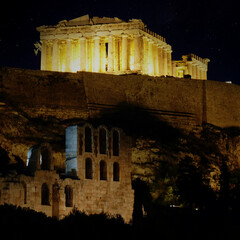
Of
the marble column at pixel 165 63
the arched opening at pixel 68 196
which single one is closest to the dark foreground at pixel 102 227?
the arched opening at pixel 68 196

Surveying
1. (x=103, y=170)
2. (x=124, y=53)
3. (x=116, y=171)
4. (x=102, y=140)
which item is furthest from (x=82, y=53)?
(x=103, y=170)

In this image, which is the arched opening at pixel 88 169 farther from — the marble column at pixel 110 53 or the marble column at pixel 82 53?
the marble column at pixel 82 53

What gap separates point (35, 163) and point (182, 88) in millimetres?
26530

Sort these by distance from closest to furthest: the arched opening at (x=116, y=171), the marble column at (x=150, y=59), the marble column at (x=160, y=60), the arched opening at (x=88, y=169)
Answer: the arched opening at (x=88, y=169) < the arched opening at (x=116, y=171) < the marble column at (x=150, y=59) < the marble column at (x=160, y=60)

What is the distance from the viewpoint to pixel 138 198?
43.4m

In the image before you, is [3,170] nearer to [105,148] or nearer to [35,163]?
[35,163]

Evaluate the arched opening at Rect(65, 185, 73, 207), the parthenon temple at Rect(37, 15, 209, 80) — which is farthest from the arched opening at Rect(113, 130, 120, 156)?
the parthenon temple at Rect(37, 15, 209, 80)

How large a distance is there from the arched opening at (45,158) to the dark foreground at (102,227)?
4.39m

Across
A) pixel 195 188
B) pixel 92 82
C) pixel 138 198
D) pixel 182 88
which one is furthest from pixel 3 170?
pixel 182 88

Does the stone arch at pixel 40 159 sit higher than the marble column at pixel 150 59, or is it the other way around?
the marble column at pixel 150 59

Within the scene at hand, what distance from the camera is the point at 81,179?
39062 millimetres

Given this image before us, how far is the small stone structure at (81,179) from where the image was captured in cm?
3653

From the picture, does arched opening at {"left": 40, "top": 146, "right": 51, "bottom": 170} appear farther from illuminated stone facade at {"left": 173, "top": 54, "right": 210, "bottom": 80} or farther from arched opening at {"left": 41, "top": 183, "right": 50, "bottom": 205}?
illuminated stone facade at {"left": 173, "top": 54, "right": 210, "bottom": 80}

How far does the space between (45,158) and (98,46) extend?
32532mm
